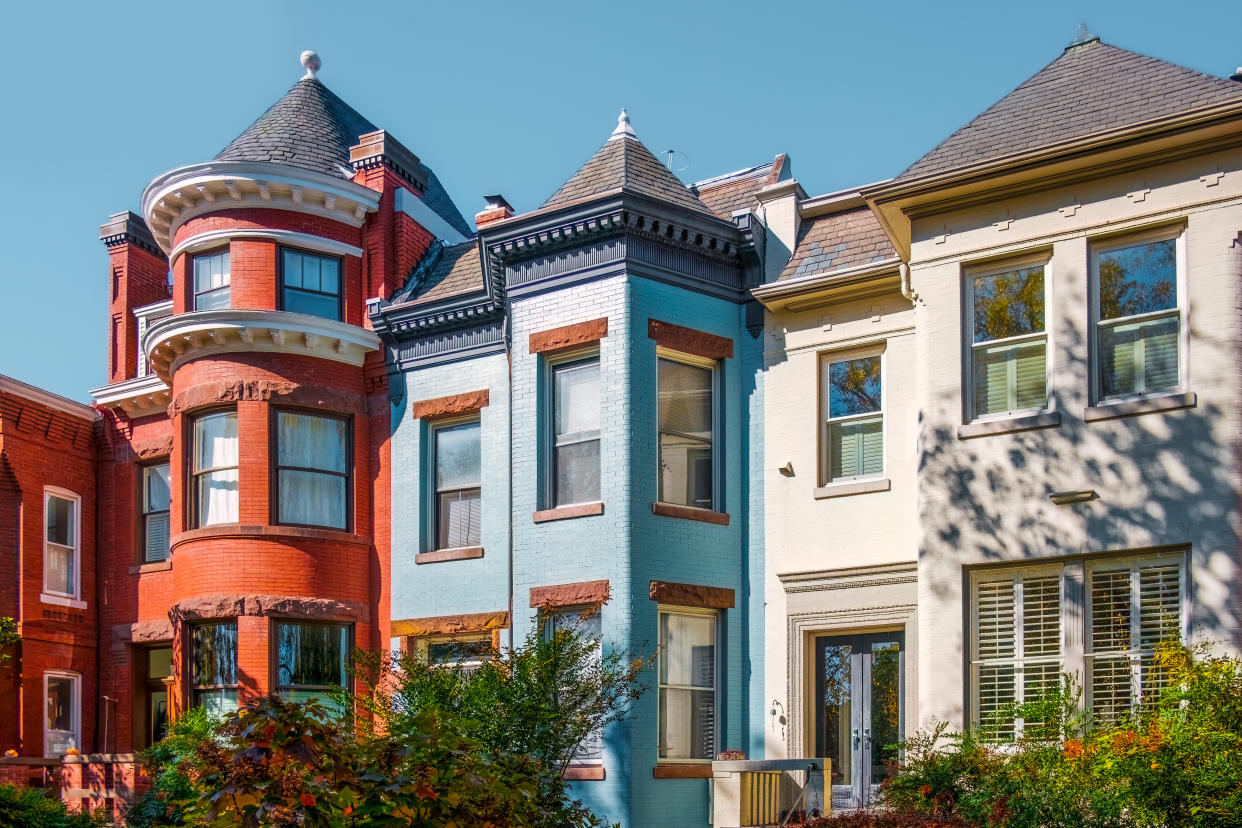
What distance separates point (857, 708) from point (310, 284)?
9.29 m

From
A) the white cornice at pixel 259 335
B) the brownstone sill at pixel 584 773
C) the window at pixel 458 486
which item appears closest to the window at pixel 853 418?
the brownstone sill at pixel 584 773

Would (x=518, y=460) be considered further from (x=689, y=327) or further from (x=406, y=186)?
(x=406, y=186)

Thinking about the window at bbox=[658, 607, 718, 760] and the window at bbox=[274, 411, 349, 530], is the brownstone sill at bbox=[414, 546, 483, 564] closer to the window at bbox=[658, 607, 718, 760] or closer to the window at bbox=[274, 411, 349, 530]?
the window at bbox=[274, 411, 349, 530]

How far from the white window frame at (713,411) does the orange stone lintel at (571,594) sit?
129 cm

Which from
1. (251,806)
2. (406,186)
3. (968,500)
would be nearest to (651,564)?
(968,500)

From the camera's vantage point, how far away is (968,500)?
544 inches

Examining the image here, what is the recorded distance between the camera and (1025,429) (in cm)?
1359

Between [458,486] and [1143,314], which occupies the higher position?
[1143,314]

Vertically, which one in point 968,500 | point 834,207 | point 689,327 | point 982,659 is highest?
point 834,207

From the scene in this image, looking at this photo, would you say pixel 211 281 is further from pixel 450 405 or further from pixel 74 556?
pixel 74 556

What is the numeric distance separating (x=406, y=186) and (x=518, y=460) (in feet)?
17.7

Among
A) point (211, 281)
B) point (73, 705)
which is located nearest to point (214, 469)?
point (211, 281)

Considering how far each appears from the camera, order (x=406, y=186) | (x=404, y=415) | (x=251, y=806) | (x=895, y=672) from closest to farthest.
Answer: (x=251, y=806), (x=895, y=672), (x=404, y=415), (x=406, y=186)

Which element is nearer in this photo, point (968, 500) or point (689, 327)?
point (968, 500)
